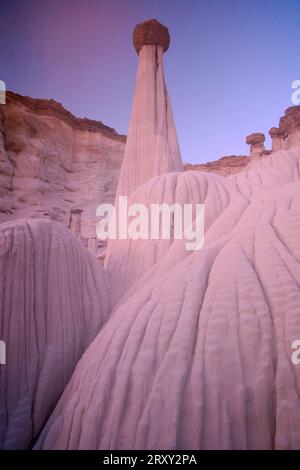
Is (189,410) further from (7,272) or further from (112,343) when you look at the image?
(7,272)

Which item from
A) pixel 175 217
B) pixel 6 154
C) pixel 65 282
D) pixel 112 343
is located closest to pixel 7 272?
pixel 65 282

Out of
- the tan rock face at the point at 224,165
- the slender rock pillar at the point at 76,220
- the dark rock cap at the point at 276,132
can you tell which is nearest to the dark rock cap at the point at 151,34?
the slender rock pillar at the point at 76,220

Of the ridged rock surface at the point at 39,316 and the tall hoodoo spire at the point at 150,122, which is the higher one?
the tall hoodoo spire at the point at 150,122

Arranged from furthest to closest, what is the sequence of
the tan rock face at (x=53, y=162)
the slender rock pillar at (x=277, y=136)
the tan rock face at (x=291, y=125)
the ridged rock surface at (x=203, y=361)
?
the slender rock pillar at (x=277, y=136) < the tan rock face at (x=291, y=125) < the tan rock face at (x=53, y=162) < the ridged rock surface at (x=203, y=361)

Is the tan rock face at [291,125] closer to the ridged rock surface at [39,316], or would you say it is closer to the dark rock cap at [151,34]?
the dark rock cap at [151,34]

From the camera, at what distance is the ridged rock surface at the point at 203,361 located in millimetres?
1532

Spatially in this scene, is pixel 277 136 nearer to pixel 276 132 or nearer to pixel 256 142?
pixel 276 132

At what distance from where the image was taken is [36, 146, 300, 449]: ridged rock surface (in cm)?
153

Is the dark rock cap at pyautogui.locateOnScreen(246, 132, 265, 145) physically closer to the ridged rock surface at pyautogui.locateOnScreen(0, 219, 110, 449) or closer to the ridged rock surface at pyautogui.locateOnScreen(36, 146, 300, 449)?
the ridged rock surface at pyautogui.locateOnScreen(36, 146, 300, 449)

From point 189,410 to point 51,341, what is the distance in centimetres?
102

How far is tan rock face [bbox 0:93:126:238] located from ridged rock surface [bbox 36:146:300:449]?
11610 mm

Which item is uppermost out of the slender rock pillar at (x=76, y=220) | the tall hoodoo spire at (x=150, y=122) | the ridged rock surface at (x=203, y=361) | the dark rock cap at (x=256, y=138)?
the dark rock cap at (x=256, y=138)

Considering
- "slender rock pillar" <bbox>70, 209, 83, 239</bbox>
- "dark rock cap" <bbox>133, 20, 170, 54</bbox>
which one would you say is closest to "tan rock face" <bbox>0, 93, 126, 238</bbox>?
"slender rock pillar" <bbox>70, 209, 83, 239</bbox>

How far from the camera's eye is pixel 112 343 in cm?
206
